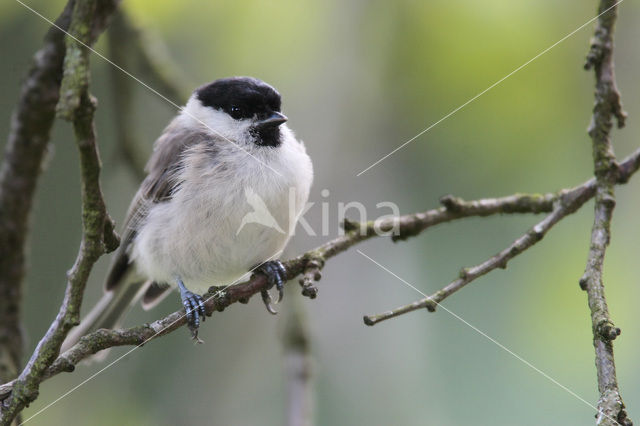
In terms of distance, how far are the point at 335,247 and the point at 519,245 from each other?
21.8 inches

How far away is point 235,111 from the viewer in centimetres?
256

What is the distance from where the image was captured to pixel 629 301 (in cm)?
230

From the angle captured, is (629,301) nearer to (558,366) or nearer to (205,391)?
(558,366)

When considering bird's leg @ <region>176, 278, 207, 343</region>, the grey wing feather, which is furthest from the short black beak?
bird's leg @ <region>176, 278, 207, 343</region>

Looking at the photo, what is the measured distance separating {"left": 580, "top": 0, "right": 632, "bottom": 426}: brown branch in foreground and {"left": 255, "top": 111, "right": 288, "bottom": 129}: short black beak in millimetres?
1105

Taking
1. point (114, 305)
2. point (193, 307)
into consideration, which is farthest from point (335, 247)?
point (114, 305)

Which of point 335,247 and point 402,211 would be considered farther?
point 402,211

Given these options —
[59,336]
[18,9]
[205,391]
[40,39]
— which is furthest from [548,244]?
[40,39]

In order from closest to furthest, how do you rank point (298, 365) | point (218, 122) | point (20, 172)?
point (20, 172)
point (298, 365)
point (218, 122)

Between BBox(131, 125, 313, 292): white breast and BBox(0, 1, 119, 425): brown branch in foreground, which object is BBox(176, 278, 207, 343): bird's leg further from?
BBox(0, 1, 119, 425): brown branch in foreground

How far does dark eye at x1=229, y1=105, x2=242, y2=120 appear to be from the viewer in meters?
2.56

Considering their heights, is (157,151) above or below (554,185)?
below

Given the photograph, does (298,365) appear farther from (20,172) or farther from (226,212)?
(20,172)

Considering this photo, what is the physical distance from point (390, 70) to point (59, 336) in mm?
1961
